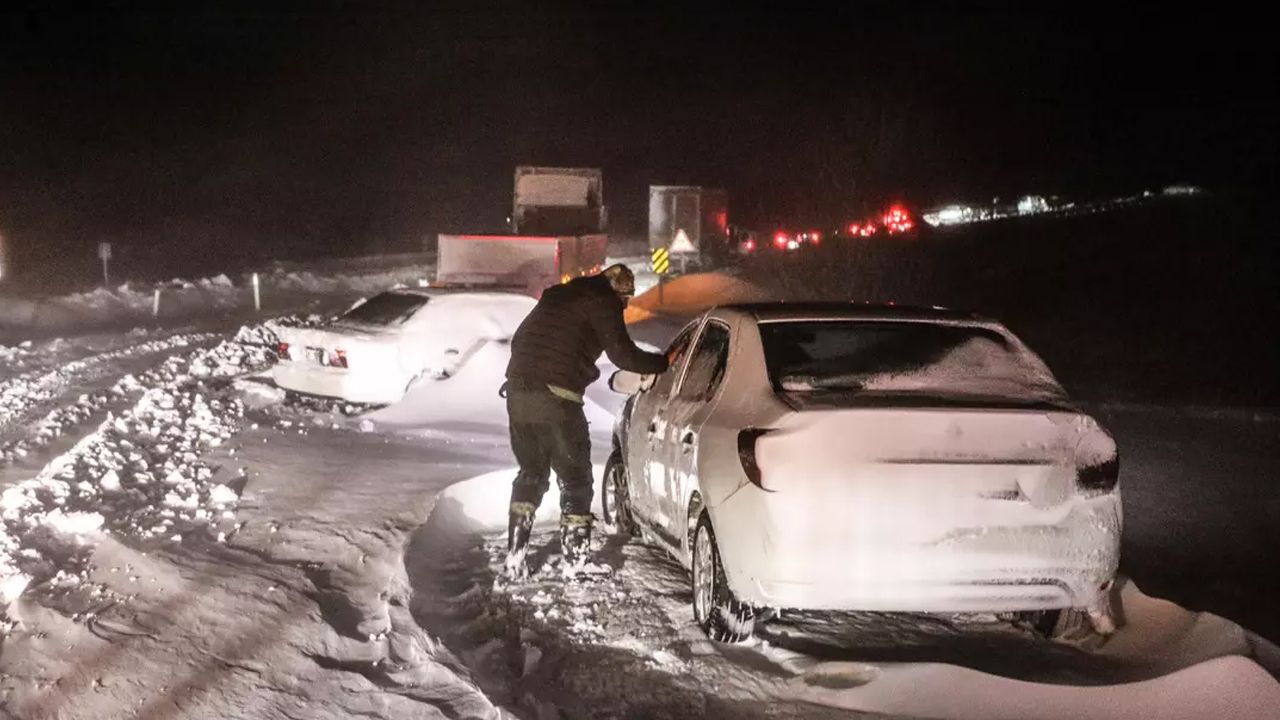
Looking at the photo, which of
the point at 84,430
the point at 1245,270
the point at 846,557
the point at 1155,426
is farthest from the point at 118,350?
the point at 1245,270

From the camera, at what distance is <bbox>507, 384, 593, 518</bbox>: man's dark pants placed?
6574 millimetres

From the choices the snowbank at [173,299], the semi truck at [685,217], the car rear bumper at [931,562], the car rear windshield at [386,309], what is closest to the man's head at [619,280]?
the car rear bumper at [931,562]

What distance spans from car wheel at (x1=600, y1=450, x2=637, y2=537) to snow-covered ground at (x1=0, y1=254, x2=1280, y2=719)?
167mm

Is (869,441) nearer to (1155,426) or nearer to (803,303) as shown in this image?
(803,303)

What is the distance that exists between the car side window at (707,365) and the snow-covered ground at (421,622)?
1.09 m

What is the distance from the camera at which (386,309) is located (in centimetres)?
1236

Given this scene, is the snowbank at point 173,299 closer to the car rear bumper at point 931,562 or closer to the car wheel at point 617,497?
the car wheel at point 617,497

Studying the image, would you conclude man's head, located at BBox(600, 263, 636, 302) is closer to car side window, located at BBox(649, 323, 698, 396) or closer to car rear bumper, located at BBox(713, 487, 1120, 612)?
car side window, located at BBox(649, 323, 698, 396)

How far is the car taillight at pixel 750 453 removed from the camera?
4898 mm

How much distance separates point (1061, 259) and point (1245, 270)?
24.6ft

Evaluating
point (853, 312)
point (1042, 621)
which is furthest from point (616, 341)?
point (1042, 621)

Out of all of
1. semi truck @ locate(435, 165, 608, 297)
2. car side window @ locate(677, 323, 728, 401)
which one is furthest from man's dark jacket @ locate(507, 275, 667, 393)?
semi truck @ locate(435, 165, 608, 297)

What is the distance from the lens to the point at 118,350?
17.9 metres

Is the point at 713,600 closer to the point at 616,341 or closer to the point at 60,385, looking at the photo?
A: the point at 616,341
